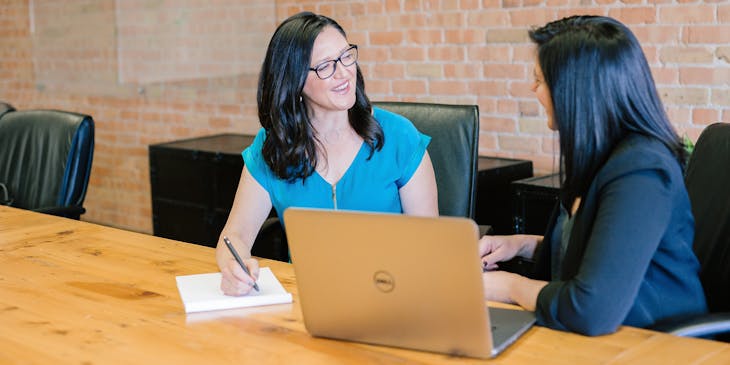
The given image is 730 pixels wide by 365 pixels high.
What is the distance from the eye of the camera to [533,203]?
316cm

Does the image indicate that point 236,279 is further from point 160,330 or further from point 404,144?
point 404,144

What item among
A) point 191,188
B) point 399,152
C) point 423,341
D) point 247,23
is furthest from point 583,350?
point 247,23

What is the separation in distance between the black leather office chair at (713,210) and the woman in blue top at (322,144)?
0.67 metres

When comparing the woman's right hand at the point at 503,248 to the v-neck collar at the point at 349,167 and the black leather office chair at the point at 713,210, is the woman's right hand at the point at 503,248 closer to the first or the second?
the black leather office chair at the point at 713,210

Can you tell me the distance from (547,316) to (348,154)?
0.97 metres

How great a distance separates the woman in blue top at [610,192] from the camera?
58.7 inches

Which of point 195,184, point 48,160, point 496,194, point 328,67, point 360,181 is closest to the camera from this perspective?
point 328,67

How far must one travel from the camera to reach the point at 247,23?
459cm

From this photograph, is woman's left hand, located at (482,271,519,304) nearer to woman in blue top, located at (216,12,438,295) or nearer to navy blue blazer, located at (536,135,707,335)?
navy blue blazer, located at (536,135,707,335)

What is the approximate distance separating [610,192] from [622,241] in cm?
9

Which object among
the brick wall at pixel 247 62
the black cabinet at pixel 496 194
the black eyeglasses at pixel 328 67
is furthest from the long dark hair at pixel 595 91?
the black cabinet at pixel 496 194

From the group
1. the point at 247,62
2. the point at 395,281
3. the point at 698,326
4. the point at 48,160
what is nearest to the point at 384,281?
the point at 395,281

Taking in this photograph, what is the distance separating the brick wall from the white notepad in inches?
73.5

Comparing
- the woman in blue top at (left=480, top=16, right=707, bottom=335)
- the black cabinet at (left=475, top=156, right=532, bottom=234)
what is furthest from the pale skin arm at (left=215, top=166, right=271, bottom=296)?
the black cabinet at (left=475, top=156, right=532, bottom=234)
